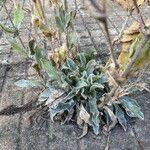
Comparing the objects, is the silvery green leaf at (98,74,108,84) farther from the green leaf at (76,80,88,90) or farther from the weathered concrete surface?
the weathered concrete surface

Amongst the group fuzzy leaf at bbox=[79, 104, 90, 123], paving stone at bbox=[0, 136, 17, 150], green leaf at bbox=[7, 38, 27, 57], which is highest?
green leaf at bbox=[7, 38, 27, 57]

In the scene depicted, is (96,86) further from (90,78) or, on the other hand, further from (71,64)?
(71,64)

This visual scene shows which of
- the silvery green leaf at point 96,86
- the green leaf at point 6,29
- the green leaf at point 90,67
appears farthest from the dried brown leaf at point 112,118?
the green leaf at point 6,29

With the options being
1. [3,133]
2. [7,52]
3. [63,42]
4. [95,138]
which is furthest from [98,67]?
[7,52]

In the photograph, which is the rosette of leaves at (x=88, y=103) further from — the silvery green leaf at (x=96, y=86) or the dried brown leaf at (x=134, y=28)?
the dried brown leaf at (x=134, y=28)

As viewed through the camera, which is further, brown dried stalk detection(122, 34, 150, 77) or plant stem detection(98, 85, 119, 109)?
plant stem detection(98, 85, 119, 109)

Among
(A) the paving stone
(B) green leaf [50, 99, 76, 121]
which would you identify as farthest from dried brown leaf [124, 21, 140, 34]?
(A) the paving stone

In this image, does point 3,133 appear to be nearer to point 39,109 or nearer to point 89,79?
point 39,109

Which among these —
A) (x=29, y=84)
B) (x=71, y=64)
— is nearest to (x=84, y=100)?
(x=71, y=64)

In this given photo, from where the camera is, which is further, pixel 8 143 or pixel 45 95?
pixel 45 95
